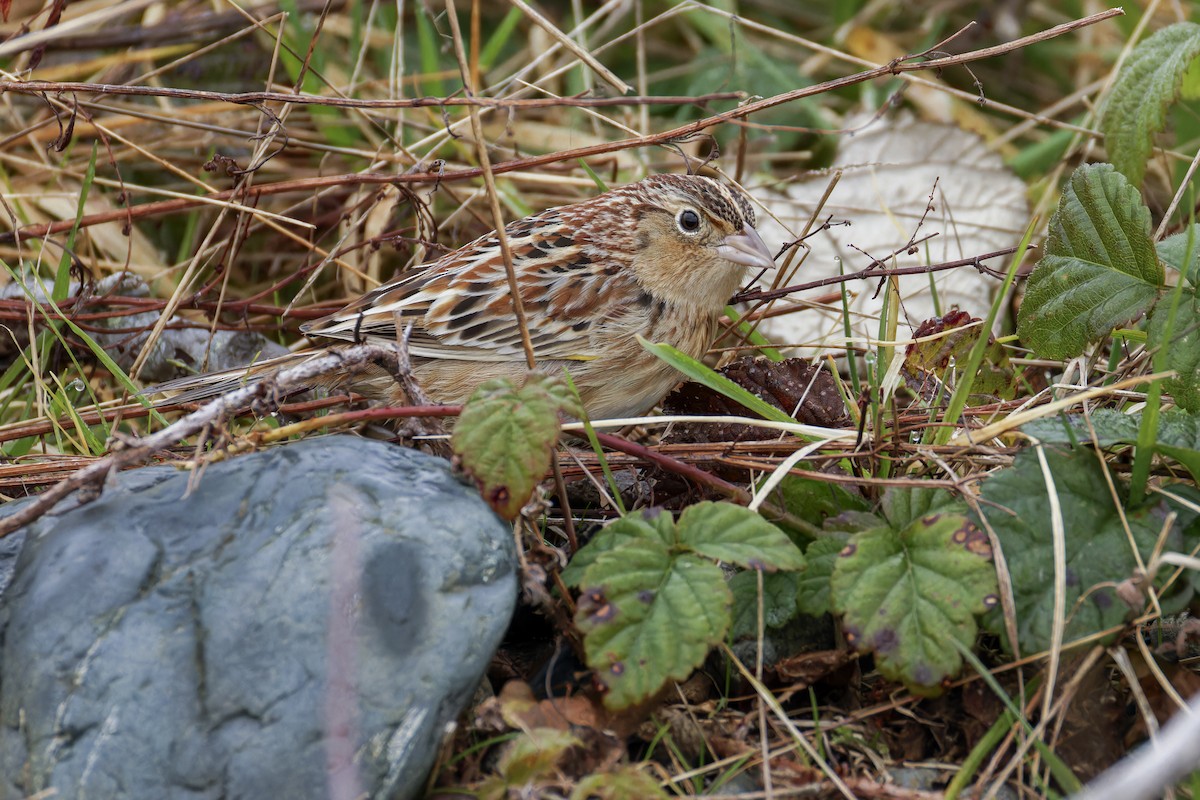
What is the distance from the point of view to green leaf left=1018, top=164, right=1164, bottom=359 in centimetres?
309

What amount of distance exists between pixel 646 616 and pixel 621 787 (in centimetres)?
39

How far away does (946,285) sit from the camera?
16.5 ft

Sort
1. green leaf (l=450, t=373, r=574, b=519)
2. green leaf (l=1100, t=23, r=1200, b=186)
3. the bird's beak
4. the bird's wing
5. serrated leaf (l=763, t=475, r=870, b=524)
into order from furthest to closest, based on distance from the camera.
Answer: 1. green leaf (l=1100, t=23, r=1200, b=186)
2. the bird's beak
3. the bird's wing
4. serrated leaf (l=763, t=475, r=870, b=524)
5. green leaf (l=450, t=373, r=574, b=519)

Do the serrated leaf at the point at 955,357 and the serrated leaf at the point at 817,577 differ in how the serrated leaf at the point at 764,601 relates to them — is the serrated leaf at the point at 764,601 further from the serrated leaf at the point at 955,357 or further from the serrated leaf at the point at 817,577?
the serrated leaf at the point at 955,357

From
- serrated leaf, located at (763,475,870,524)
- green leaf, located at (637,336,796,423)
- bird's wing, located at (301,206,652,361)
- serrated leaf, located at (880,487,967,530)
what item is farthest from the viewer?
bird's wing, located at (301,206,652,361)

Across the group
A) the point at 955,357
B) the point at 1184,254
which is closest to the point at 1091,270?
the point at 1184,254

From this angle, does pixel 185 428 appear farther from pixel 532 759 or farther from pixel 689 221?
pixel 689 221

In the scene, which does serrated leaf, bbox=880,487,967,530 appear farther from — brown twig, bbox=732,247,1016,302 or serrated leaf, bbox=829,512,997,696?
brown twig, bbox=732,247,1016,302

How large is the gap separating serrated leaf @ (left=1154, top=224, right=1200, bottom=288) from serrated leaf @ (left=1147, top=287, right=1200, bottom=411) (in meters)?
0.08

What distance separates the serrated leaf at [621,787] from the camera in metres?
2.28

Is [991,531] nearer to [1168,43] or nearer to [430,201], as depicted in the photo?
[1168,43]

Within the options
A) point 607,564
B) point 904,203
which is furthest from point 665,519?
point 904,203

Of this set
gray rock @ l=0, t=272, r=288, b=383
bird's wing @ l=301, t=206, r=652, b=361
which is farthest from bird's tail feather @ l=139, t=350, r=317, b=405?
gray rock @ l=0, t=272, r=288, b=383

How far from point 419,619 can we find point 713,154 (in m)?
2.07
